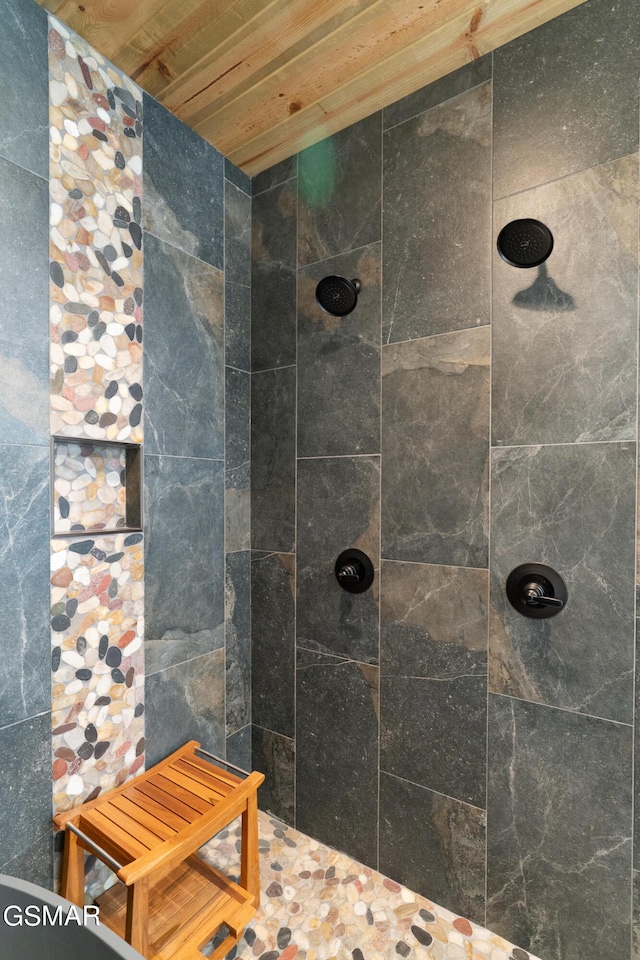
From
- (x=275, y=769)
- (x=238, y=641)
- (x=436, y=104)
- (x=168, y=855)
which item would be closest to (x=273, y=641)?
(x=238, y=641)

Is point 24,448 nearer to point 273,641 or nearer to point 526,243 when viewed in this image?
point 273,641

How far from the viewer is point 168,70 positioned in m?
1.42

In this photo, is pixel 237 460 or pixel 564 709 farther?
pixel 237 460

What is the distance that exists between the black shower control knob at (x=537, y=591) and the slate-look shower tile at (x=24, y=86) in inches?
62.4

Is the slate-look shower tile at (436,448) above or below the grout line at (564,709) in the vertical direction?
above

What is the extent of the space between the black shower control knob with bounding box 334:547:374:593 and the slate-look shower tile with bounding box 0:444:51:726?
0.86 m

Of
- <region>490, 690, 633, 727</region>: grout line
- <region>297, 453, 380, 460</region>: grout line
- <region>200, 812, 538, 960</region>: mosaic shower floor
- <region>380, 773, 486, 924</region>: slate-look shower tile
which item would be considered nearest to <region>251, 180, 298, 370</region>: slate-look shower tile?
<region>297, 453, 380, 460</region>: grout line

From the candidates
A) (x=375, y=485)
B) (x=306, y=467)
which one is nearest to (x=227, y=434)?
(x=306, y=467)

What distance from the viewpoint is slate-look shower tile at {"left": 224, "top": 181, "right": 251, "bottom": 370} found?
180 centimetres

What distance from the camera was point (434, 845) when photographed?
1437 millimetres

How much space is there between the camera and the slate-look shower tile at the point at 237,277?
5.90ft

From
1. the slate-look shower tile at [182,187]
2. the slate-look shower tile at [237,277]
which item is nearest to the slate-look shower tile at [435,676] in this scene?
the slate-look shower tile at [237,277]

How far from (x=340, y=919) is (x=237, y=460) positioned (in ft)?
4.88

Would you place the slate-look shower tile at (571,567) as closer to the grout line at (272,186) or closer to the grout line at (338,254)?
the grout line at (338,254)
